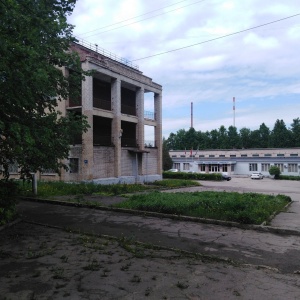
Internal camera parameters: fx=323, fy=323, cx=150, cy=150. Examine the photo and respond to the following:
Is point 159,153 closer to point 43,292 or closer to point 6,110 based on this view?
point 6,110

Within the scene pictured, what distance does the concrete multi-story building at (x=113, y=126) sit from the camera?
2519 centimetres

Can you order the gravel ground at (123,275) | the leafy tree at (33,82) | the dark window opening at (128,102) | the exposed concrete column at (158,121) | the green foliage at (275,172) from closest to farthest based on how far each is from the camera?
the gravel ground at (123,275), the leafy tree at (33,82), the dark window opening at (128,102), the exposed concrete column at (158,121), the green foliage at (275,172)

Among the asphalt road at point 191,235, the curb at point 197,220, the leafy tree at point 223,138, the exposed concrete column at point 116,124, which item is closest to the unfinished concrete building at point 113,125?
the exposed concrete column at point 116,124

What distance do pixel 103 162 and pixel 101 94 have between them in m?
6.30

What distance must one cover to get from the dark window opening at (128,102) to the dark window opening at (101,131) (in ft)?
6.84

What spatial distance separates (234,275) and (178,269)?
93 cm

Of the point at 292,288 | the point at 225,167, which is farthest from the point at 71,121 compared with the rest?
the point at 225,167

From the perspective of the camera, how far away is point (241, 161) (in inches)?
2785

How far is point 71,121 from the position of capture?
10195 millimetres

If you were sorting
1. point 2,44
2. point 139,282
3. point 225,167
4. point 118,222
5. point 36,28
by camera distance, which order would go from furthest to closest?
point 225,167, point 118,222, point 36,28, point 2,44, point 139,282

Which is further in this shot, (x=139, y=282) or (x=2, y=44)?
(x=2, y=44)

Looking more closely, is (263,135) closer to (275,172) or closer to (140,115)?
(275,172)

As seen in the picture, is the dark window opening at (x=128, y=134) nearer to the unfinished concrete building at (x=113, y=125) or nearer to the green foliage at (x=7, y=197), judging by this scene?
the unfinished concrete building at (x=113, y=125)

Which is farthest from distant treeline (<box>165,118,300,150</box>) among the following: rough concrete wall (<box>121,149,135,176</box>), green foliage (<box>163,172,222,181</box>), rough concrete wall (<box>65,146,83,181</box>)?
rough concrete wall (<box>65,146,83,181</box>)
